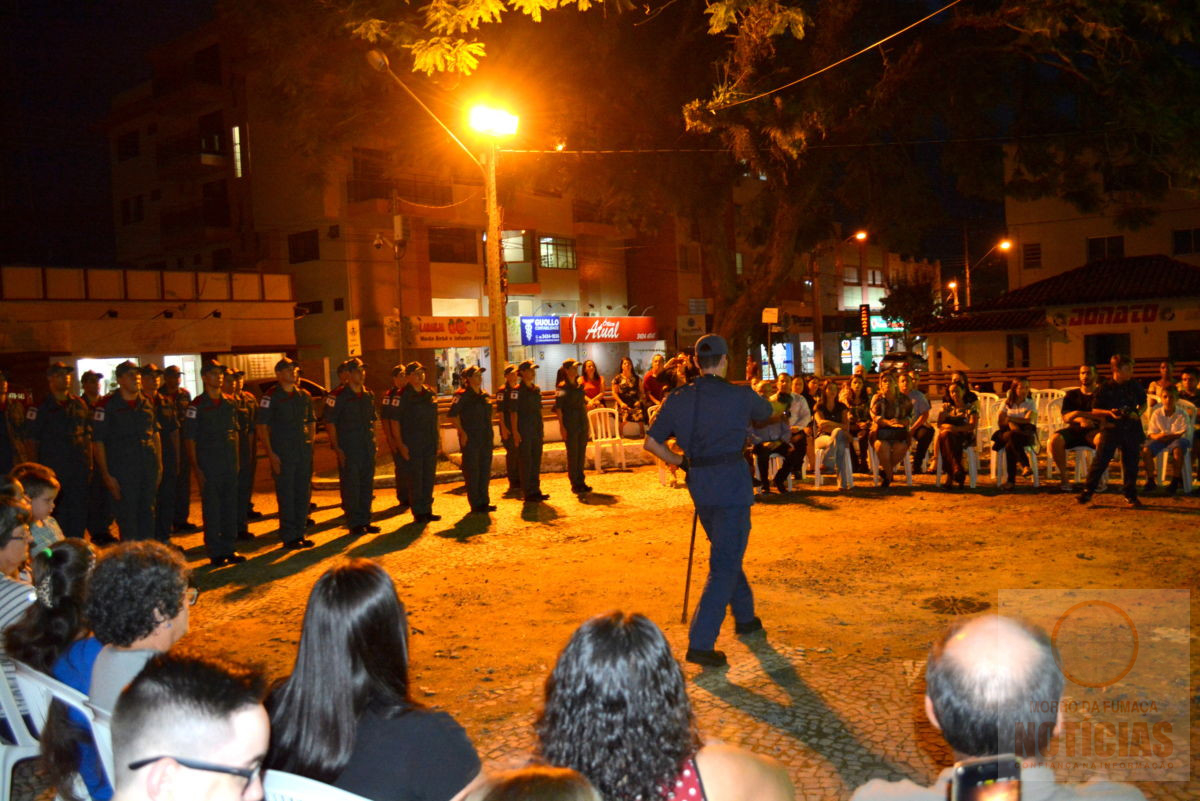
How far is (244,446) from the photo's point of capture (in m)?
11.7

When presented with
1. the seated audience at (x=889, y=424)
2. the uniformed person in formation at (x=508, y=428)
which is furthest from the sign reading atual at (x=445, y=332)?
the seated audience at (x=889, y=424)

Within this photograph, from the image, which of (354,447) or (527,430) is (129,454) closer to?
(354,447)

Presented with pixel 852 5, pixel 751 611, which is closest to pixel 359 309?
pixel 852 5

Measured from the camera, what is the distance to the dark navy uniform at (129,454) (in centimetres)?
937

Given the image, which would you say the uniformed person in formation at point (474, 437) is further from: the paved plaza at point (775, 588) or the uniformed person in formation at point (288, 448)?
the uniformed person in formation at point (288, 448)

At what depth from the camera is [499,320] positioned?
16.2 m

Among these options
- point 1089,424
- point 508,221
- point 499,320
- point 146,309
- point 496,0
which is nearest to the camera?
point 496,0

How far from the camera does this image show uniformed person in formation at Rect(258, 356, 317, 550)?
405 inches

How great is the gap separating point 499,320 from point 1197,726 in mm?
12977

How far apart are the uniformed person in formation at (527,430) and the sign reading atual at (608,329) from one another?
24626 mm

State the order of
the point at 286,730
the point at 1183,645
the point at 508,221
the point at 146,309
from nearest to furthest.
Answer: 1. the point at 286,730
2. the point at 1183,645
3. the point at 146,309
4. the point at 508,221

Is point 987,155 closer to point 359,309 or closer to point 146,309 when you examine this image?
point 359,309

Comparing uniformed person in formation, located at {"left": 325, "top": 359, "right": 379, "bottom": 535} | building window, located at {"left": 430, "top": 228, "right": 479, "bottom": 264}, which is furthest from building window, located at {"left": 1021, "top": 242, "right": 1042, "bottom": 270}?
uniformed person in formation, located at {"left": 325, "top": 359, "right": 379, "bottom": 535}

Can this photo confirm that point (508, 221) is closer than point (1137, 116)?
No
